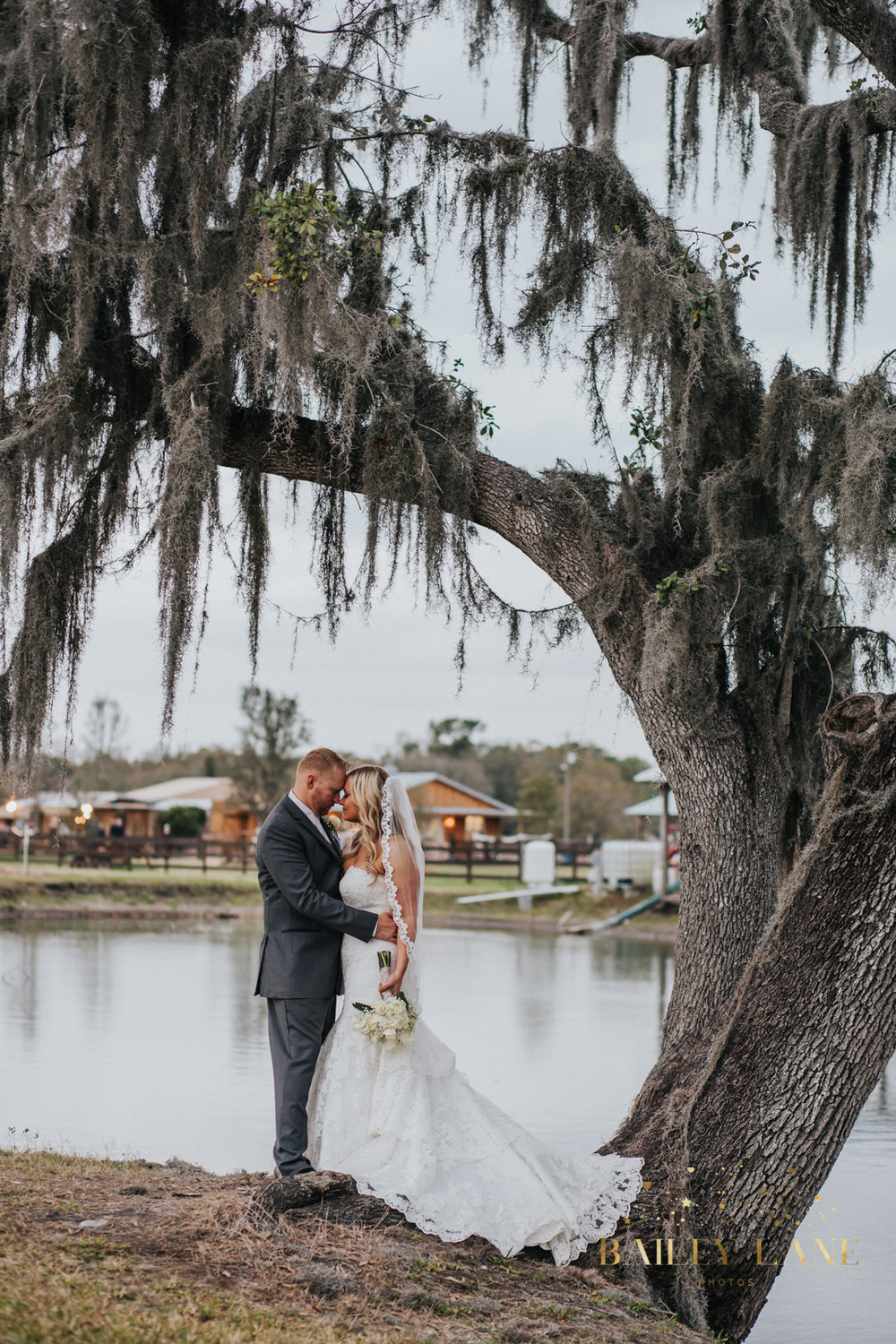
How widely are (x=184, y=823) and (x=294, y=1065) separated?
4122 centimetres

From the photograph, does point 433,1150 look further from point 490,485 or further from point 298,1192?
point 490,485

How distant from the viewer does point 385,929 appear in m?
4.43

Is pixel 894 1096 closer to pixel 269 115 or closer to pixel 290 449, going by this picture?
pixel 290 449

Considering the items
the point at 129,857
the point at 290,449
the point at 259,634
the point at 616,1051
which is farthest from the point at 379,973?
the point at 129,857

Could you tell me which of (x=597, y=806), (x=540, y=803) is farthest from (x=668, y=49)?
(x=597, y=806)

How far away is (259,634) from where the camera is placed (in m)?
5.86

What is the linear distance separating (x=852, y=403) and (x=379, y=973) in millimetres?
2998

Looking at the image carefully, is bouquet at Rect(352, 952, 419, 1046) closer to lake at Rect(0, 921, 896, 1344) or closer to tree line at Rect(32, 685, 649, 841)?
lake at Rect(0, 921, 896, 1344)

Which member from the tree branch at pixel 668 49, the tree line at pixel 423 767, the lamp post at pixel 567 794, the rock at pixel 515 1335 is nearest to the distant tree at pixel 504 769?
the tree line at pixel 423 767

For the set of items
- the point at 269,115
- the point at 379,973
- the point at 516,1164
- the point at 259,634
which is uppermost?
the point at 269,115

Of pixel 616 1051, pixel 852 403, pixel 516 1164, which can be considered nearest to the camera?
pixel 516 1164

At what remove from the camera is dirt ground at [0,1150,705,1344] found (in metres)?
3.14

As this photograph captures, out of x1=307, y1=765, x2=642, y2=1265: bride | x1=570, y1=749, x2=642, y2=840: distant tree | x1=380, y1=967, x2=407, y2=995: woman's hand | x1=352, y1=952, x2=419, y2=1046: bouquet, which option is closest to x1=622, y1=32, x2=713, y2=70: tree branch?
x1=307, y1=765, x2=642, y2=1265: bride

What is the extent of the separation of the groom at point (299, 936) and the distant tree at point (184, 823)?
1594 inches
